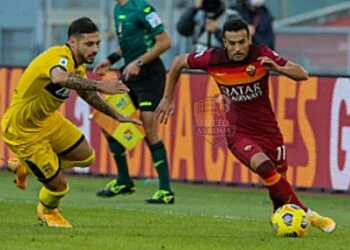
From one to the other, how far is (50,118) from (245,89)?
67.2 inches

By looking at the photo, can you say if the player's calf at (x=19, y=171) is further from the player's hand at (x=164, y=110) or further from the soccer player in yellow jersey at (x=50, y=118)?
the player's hand at (x=164, y=110)

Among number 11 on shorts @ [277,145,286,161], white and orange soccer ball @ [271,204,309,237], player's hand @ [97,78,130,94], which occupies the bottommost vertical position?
white and orange soccer ball @ [271,204,309,237]

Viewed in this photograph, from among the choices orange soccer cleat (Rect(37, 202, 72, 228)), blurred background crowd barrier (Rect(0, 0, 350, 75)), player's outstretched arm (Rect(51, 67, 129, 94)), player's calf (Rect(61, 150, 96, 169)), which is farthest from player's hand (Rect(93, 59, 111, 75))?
blurred background crowd barrier (Rect(0, 0, 350, 75))

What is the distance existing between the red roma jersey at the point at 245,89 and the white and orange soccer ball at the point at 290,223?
983mm

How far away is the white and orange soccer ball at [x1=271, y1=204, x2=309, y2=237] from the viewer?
11496 millimetres

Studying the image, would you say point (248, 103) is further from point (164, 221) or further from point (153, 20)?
point (153, 20)

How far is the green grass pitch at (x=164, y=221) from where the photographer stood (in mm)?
10938

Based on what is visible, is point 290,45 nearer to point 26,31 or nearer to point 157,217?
point 26,31

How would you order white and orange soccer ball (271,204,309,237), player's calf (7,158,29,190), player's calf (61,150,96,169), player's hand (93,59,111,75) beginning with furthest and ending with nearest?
player's hand (93,59,111,75), player's calf (7,158,29,190), player's calf (61,150,96,169), white and orange soccer ball (271,204,309,237)

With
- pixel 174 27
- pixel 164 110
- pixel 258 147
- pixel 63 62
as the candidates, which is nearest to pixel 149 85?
pixel 164 110

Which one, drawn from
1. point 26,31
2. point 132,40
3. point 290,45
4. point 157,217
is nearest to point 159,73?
point 132,40

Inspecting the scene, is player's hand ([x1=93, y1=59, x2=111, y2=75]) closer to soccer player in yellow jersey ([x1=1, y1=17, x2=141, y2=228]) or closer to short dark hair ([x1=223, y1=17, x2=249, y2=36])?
soccer player in yellow jersey ([x1=1, y1=17, x2=141, y2=228])

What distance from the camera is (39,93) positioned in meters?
12.1

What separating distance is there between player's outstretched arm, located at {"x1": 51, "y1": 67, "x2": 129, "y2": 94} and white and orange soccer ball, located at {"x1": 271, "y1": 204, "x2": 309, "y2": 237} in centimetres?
167
